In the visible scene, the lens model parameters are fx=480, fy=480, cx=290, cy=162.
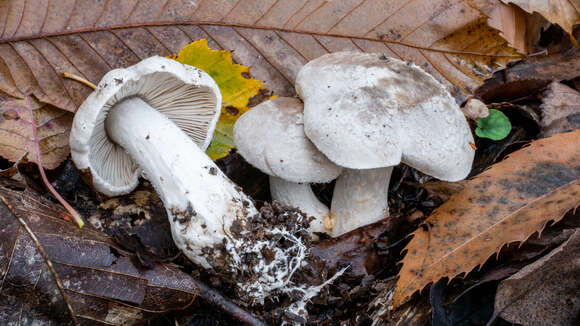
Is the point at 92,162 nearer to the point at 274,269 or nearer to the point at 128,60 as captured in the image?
the point at 128,60

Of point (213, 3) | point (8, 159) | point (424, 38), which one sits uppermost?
point (213, 3)

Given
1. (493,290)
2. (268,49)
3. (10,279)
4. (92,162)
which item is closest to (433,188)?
(493,290)

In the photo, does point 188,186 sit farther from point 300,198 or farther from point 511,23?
point 511,23

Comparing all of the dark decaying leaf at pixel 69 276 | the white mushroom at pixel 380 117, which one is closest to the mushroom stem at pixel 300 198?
the white mushroom at pixel 380 117

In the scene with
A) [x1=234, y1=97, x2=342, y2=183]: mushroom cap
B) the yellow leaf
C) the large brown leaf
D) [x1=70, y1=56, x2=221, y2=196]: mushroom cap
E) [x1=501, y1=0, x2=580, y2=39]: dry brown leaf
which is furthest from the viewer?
[x1=501, y1=0, x2=580, y2=39]: dry brown leaf

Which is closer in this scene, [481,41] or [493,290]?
[493,290]

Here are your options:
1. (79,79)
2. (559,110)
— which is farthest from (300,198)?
(559,110)

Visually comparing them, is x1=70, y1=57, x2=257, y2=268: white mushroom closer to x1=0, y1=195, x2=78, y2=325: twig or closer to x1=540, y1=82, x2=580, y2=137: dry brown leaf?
x1=0, y1=195, x2=78, y2=325: twig

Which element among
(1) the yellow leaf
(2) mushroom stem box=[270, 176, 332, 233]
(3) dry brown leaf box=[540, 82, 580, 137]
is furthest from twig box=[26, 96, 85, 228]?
(3) dry brown leaf box=[540, 82, 580, 137]
